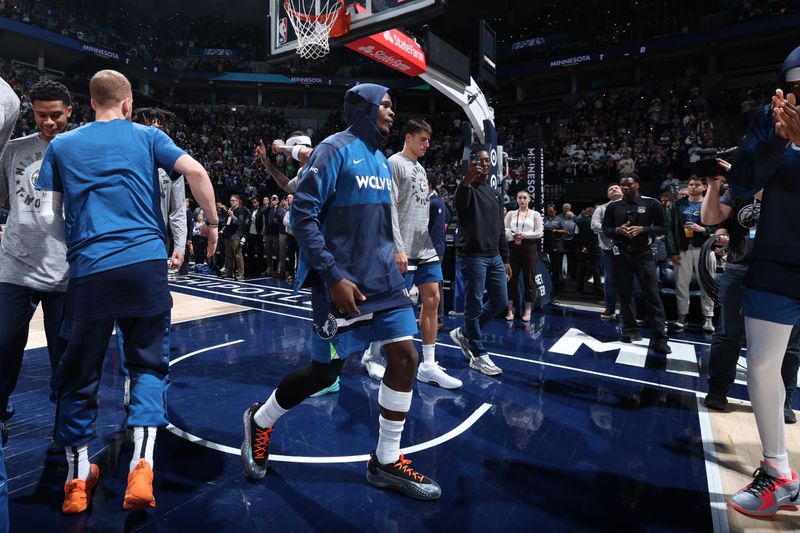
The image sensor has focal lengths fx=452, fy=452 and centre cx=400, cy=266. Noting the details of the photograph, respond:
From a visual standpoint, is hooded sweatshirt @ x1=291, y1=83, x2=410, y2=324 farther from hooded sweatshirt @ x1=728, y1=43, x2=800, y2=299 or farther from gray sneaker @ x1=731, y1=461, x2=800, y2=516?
gray sneaker @ x1=731, y1=461, x2=800, y2=516

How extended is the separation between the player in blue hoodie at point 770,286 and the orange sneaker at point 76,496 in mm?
2978

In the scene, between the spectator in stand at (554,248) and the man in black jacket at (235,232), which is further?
the man in black jacket at (235,232)

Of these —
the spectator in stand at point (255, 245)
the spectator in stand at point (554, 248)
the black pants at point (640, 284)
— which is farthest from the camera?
the spectator in stand at point (255, 245)

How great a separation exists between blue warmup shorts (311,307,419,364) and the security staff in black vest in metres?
3.76

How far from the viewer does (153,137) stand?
2.03 metres

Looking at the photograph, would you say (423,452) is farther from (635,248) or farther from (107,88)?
(635,248)

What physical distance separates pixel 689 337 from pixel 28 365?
7.17 m

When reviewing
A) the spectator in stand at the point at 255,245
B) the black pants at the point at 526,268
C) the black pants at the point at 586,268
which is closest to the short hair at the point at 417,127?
the black pants at the point at 526,268

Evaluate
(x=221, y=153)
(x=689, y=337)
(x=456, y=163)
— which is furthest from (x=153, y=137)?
(x=221, y=153)

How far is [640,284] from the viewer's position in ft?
16.6

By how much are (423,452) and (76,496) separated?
1689 millimetres

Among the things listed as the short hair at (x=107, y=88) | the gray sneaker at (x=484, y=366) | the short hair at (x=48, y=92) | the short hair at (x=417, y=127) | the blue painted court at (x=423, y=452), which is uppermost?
the short hair at (x=417, y=127)

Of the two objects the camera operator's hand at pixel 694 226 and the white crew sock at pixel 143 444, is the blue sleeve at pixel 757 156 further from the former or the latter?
the camera operator's hand at pixel 694 226

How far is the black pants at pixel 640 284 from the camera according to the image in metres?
4.91
